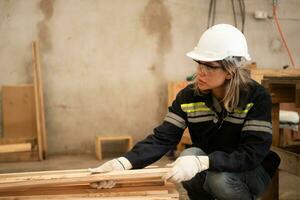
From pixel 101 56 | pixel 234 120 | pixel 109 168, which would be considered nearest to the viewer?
pixel 109 168

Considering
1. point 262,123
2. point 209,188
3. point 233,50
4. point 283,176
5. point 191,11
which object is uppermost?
point 191,11

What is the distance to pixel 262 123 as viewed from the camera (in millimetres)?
1860

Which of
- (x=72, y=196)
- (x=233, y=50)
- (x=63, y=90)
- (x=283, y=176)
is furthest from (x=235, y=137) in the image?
(x=63, y=90)

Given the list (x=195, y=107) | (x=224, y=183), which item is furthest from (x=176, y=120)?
(x=224, y=183)

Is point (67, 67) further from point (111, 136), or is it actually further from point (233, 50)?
point (233, 50)

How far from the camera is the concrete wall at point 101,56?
4.59 metres

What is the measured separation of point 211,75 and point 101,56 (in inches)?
119

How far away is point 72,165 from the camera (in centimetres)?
413

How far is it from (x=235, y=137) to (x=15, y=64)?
11.1 feet

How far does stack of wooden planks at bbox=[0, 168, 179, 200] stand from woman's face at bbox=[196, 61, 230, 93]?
1.58ft

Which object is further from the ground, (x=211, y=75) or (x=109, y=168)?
(x=211, y=75)

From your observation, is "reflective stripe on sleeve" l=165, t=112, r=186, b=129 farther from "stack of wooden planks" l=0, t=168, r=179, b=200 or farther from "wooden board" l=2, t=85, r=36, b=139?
"wooden board" l=2, t=85, r=36, b=139

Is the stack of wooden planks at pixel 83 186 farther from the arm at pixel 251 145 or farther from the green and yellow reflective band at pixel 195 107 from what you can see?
the green and yellow reflective band at pixel 195 107

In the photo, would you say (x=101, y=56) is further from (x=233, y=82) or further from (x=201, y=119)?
(x=233, y=82)
